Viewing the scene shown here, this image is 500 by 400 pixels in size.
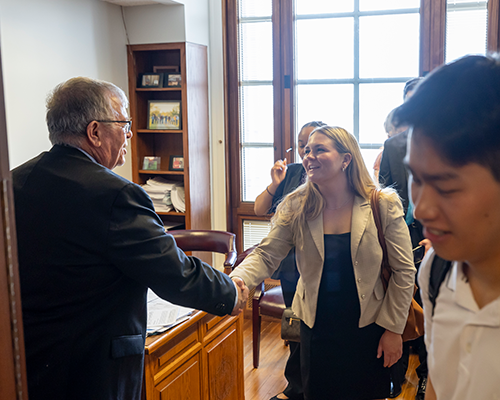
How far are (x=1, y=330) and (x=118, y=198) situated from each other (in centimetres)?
88

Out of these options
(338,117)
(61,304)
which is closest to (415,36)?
(338,117)

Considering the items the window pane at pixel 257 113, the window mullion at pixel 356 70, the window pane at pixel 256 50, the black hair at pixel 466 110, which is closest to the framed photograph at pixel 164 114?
the window pane at pixel 257 113

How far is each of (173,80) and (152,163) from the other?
2.56ft

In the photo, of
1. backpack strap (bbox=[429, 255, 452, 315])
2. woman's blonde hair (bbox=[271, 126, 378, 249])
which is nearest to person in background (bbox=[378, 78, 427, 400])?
woman's blonde hair (bbox=[271, 126, 378, 249])

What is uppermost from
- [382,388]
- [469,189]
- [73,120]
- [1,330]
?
[73,120]

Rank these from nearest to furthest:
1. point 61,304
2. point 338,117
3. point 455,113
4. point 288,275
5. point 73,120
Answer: point 455,113, point 61,304, point 73,120, point 288,275, point 338,117

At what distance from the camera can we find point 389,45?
13.5ft

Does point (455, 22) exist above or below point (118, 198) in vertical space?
above

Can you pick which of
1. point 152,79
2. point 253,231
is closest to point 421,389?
point 253,231

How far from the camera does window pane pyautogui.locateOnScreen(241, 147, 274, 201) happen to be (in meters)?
4.55

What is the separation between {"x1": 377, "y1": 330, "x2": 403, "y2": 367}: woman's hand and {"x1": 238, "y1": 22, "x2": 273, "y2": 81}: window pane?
9.74ft

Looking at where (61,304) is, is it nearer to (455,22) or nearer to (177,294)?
(177,294)

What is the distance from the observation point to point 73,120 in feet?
5.45

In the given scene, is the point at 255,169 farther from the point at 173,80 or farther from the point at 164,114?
the point at 173,80
